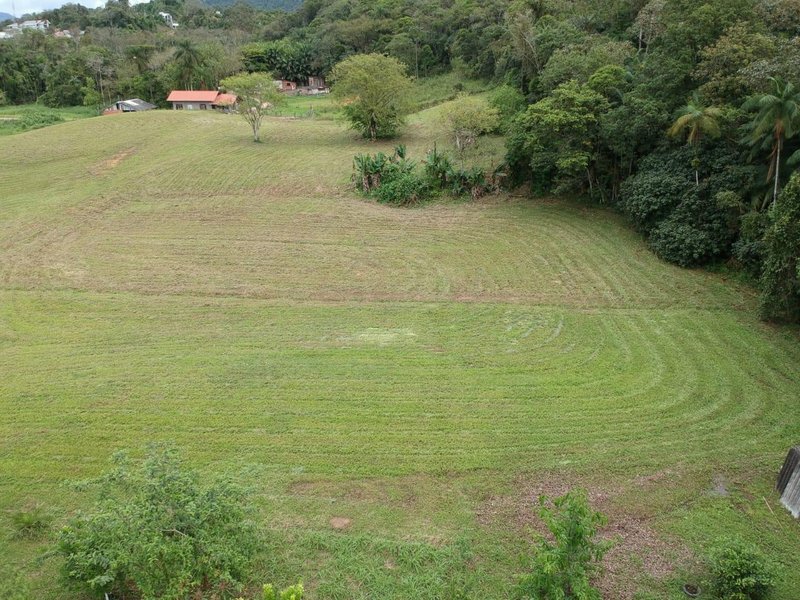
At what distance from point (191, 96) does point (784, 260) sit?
60.7 metres

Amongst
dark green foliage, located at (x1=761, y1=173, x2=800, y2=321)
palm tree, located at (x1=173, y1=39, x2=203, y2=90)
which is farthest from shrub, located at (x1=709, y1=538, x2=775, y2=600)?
palm tree, located at (x1=173, y1=39, x2=203, y2=90)

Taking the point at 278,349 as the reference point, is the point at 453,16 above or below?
above

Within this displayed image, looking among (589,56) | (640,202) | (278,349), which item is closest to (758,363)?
(640,202)

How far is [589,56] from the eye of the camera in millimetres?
28094

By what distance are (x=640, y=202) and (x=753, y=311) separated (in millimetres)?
6888

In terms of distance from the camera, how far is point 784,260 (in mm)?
15859

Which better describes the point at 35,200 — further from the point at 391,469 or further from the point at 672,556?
the point at 672,556

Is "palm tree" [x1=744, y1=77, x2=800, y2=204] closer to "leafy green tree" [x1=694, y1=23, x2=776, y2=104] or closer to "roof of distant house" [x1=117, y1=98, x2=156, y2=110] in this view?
"leafy green tree" [x1=694, y1=23, x2=776, y2=104]

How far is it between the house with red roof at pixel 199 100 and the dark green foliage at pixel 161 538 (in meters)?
59.1

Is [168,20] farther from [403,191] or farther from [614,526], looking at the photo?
[614,526]

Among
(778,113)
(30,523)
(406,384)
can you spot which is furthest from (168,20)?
(30,523)

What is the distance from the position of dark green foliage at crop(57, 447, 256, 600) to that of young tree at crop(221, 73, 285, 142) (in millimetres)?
38076

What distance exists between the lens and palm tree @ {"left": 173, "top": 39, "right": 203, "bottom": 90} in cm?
6353

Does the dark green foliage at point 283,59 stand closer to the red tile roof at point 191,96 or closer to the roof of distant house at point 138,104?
the red tile roof at point 191,96
